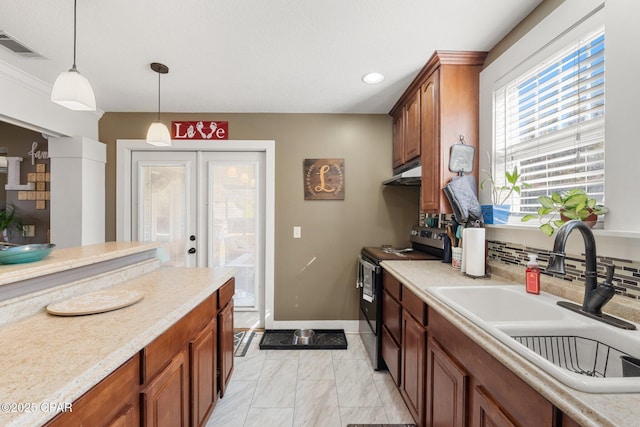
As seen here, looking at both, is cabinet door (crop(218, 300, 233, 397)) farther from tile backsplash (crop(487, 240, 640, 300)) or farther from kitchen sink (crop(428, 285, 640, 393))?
tile backsplash (crop(487, 240, 640, 300))

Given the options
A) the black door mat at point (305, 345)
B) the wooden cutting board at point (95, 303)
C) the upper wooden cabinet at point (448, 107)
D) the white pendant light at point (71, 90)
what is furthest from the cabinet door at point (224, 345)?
the upper wooden cabinet at point (448, 107)

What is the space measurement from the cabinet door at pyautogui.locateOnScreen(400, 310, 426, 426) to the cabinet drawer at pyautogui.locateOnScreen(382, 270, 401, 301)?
16 cm

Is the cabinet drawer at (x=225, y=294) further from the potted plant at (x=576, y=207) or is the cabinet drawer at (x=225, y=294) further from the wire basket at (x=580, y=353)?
the potted plant at (x=576, y=207)

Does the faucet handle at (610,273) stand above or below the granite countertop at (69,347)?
above

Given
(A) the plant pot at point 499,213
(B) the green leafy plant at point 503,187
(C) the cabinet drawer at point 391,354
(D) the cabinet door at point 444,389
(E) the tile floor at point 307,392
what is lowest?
(E) the tile floor at point 307,392

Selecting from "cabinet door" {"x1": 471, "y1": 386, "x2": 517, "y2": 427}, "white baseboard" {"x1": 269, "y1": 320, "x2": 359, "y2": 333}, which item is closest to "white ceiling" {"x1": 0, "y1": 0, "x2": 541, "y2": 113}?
"cabinet door" {"x1": 471, "y1": 386, "x2": 517, "y2": 427}

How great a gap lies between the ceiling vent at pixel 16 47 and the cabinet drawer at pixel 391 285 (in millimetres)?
2895

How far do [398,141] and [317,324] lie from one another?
2104mm

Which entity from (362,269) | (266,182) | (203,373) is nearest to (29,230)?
(266,182)

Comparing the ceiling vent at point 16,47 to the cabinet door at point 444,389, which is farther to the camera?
the ceiling vent at point 16,47

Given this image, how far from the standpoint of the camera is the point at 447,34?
1730 millimetres

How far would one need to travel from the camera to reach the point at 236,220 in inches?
122

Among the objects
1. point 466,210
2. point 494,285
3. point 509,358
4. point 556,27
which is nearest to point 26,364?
point 509,358

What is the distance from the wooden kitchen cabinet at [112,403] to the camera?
683 mm
